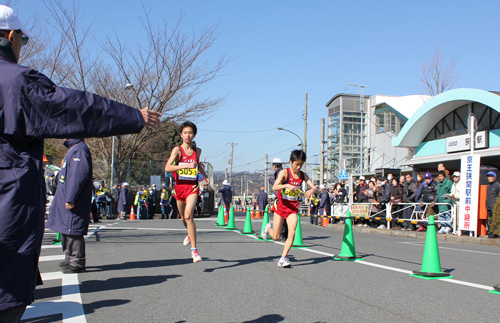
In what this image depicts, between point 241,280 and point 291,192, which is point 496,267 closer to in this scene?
point 291,192

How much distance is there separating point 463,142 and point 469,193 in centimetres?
1340

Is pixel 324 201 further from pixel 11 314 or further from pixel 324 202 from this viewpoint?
pixel 11 314

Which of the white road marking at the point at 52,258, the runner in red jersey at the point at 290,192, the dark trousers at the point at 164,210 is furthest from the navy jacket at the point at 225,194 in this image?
the runner in red jersey at the point at 290,192

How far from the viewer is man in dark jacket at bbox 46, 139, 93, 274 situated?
6734 millimetres

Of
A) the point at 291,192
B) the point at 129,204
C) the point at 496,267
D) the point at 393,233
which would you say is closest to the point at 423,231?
the point at 393,233

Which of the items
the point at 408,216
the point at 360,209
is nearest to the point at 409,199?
the point at 408,216

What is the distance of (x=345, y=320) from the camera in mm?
4434

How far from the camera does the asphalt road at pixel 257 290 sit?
15.1ft

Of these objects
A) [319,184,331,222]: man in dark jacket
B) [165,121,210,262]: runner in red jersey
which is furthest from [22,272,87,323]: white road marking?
[319,184,331,222]: man in dark jacket

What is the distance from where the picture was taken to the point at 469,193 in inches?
590

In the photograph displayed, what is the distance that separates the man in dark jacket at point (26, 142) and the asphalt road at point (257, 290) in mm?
2322

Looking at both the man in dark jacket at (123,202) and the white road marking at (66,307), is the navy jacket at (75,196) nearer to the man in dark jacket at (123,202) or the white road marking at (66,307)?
the white road marking at (66,307)

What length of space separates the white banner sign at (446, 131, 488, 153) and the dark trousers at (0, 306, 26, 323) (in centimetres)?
2687

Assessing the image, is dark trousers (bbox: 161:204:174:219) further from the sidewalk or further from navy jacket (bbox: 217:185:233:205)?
the sidewalk
